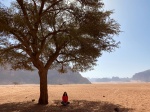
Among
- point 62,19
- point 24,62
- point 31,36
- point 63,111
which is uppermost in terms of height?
point 62,19

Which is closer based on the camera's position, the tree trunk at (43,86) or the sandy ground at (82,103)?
the sandy ground at (82,103)

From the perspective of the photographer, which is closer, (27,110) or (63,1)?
(27,110)

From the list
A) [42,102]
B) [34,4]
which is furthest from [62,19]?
[42,102]

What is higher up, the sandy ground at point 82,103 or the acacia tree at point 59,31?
the acacia tree at point 59,31

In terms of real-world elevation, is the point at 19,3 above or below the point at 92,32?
above

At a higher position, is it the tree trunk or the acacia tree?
the acacia tree

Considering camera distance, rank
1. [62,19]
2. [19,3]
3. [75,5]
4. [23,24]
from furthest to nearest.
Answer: [62,19]
[75,5]
[19,3]
[23,24]

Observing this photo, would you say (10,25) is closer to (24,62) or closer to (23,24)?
(23,24)

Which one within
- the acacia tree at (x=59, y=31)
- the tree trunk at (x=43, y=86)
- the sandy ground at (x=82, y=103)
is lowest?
the sandy ground at (x=82, y=103)

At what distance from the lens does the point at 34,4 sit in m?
17.7

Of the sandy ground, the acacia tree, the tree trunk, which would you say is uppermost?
the acacia tree

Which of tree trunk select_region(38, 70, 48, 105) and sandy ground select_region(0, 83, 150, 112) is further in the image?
tree trunk select_region(38, 70, 48, 105)

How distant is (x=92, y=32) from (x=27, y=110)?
6.69m

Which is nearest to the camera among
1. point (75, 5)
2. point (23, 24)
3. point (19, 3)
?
point (23, 24)
